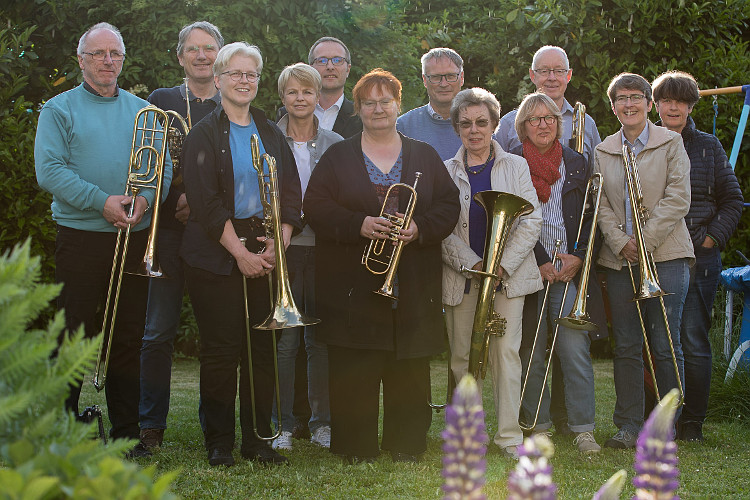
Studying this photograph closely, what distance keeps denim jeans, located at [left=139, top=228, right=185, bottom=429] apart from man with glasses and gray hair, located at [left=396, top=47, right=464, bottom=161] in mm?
1860

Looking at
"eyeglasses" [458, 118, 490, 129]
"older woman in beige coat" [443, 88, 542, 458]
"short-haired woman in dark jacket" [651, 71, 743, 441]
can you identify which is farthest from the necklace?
"short-haired woman in dark jacket" [651, 71, 743, 441]

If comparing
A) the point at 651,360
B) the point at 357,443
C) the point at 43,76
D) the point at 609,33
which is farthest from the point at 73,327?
the point at 609,33

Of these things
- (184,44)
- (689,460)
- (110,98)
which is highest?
(184,44)

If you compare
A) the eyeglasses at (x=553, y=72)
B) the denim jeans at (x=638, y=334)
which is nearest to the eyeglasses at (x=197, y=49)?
the eyeglasses at (x=553, y=72)

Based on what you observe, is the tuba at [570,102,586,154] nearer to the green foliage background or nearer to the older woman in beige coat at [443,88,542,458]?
the older woman in beige coat at [443,88,542,458]

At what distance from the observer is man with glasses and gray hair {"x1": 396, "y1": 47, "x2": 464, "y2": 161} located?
19.5ft

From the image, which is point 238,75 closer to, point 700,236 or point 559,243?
point 559,243

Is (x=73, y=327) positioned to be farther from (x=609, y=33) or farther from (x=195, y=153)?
(x=609, y=33)

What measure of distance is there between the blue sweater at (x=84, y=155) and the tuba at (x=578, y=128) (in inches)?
102

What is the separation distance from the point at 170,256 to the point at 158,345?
56cm

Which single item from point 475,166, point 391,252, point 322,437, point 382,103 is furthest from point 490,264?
point 322,437

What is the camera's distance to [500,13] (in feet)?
30.0

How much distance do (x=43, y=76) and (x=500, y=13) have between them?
15.0 ft

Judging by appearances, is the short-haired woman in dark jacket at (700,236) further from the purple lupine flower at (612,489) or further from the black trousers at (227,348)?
the purple lupine flower at (612,489)
